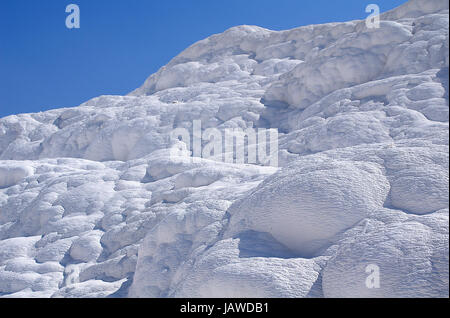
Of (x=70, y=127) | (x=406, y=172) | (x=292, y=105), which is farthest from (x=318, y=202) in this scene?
(x=70, y=127)

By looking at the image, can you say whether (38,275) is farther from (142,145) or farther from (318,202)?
(142,145)

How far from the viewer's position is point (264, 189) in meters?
6.54

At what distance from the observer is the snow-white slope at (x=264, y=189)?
5.01 meters

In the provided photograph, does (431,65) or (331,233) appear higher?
(431,65)

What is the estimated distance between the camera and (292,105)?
57.4 feet

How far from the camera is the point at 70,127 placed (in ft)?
71.8

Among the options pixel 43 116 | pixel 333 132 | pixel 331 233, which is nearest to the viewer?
pixel 331 233

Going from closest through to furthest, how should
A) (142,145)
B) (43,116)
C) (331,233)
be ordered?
1. (331,233)
2. (142,145)
3. (43,116)

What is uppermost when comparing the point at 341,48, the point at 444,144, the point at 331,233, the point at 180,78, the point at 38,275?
the point at 180,78

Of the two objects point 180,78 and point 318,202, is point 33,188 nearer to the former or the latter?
point 318,202

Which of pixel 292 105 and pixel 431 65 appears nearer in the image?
pixel 431 65

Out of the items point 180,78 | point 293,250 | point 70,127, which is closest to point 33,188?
point 70,127

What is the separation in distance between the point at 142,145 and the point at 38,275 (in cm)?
849

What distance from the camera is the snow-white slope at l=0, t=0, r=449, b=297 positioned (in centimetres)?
501
